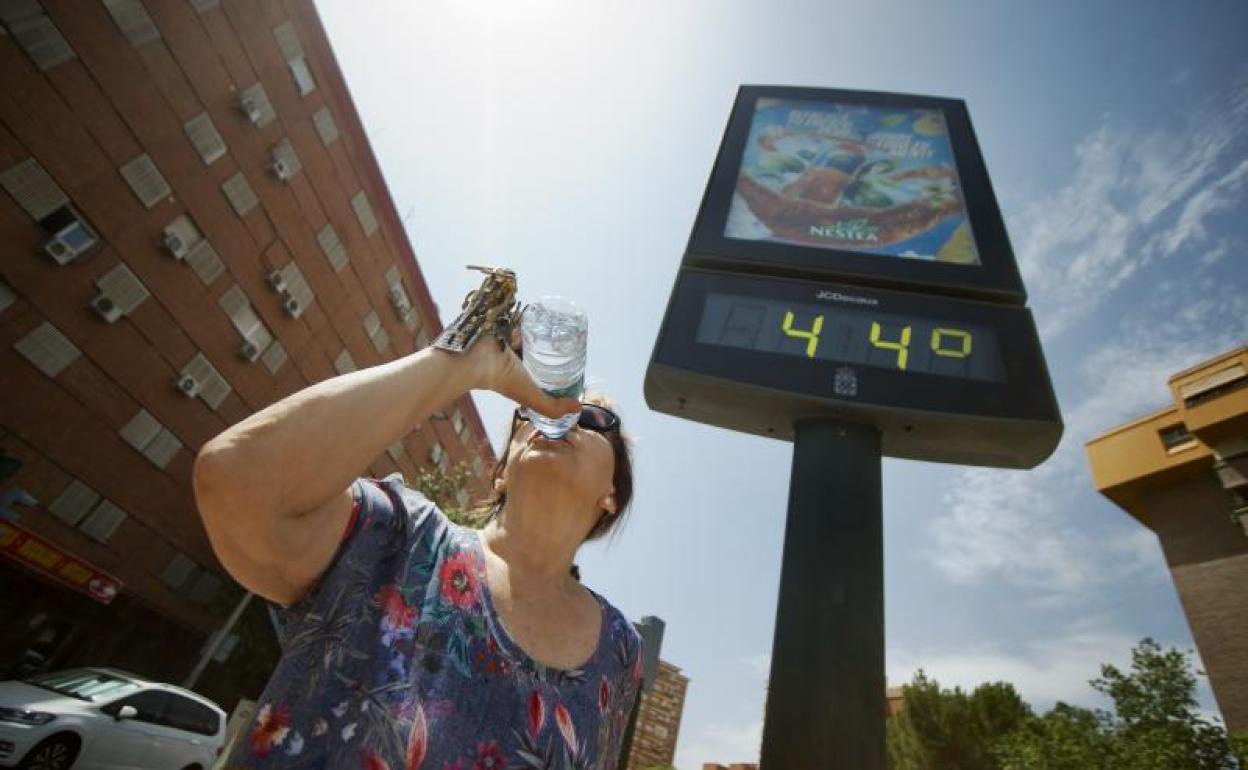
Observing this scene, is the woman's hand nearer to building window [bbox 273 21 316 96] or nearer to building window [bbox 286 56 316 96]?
building window [bbox 273 21 316 96]

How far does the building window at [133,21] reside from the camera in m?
13.9

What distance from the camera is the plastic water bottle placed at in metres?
1.53

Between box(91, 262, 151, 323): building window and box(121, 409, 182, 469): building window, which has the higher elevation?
box(91, 262, 151, 323): building window

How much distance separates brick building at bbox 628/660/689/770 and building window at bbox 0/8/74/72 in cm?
4415

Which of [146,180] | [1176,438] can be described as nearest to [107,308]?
[146,180]

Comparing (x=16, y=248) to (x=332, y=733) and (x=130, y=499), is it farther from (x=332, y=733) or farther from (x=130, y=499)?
(x=332, y=733)

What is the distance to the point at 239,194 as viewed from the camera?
17406 mm

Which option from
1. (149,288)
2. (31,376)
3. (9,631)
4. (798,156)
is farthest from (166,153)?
(798,156)

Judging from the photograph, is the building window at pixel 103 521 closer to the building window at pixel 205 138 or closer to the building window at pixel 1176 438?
the building window at pixel 205 138

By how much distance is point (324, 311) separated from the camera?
20812 mm

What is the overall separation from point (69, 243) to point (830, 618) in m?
18.0

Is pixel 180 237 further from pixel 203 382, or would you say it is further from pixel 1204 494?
pixel 1204 494

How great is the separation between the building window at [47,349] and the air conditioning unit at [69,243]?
1.53 metres

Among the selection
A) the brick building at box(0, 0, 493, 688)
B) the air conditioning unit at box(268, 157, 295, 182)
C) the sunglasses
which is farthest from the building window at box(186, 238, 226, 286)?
the sunglasses
